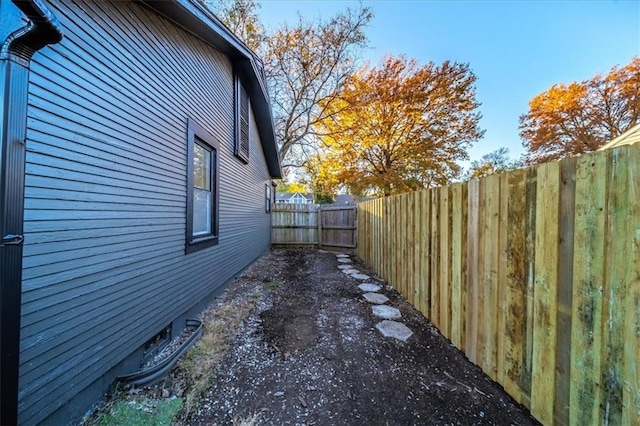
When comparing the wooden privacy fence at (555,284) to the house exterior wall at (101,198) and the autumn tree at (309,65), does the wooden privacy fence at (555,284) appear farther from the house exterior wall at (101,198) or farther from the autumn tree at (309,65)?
the autumn tree at (309,65)

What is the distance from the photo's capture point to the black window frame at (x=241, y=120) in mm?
5548

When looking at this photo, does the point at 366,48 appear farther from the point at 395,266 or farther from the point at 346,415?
the point at 346,415

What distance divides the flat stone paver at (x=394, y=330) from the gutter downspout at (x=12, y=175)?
3.00 meters

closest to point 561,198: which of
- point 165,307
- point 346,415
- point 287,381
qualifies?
point 346,415

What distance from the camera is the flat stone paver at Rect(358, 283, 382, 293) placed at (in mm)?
4676

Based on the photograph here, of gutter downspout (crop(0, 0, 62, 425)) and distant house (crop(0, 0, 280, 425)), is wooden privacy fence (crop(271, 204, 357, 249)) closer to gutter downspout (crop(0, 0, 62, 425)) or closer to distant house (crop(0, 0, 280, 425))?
distant house (crop(0, 0, 280, 425))

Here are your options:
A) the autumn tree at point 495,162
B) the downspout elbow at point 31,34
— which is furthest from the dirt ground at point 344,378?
the autumn tree at point 495,162

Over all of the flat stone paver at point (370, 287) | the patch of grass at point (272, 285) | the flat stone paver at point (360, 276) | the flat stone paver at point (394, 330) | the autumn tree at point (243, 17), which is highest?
the autumn tree at point (243, 17)

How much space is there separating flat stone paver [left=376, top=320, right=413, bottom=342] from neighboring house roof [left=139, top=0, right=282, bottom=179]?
4.57 metres

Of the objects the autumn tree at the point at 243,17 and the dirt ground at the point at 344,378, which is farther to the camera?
the autumn tree at the point at 243,17

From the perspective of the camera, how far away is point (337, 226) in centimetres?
941

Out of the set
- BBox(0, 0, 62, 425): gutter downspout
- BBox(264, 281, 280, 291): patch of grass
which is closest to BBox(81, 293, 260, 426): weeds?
BBox(0, 0, 62, 425): gutter downspout

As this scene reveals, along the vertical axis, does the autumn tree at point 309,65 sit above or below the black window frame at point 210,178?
above

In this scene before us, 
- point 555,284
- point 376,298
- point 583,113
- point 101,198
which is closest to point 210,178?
point 101,198
